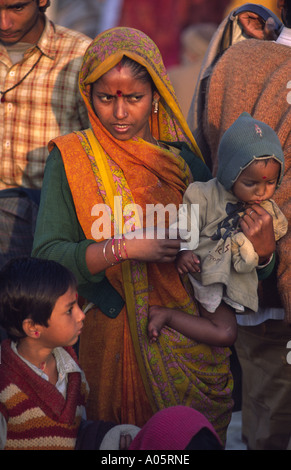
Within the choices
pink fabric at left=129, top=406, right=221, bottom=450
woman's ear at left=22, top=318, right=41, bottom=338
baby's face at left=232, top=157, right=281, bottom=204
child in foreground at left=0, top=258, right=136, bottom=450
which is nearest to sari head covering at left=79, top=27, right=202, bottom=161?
baby's face at left=232, top=157, right=281, bottom=204

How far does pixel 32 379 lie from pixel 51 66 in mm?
1990

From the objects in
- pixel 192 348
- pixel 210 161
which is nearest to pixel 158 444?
pixel 192 348

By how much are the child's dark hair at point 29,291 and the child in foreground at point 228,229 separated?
460 mm

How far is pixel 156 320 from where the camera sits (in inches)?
120

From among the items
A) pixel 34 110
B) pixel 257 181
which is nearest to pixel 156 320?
pixel 257 181

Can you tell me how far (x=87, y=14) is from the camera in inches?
369

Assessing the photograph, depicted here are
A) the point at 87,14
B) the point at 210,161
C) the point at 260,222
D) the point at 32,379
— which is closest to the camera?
the point at 32,379

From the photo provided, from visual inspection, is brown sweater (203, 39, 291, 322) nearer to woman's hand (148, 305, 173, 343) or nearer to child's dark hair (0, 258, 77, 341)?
woman's hand (148, 305, 173, 343)

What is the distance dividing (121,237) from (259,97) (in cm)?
107

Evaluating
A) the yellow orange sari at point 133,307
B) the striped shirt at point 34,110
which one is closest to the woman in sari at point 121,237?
the yellow orange sari at point 133,307

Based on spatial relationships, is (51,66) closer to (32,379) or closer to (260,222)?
(260,222)

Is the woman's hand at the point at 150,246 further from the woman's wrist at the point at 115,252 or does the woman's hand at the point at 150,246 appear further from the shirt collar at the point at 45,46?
the shirt collar at the point at 45,46

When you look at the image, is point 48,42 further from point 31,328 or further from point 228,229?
point 31,328

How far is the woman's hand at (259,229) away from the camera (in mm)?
3012
